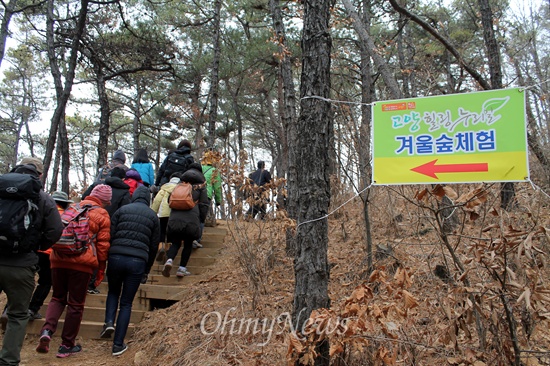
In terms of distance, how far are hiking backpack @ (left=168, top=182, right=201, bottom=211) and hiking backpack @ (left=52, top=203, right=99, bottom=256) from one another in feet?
4.86

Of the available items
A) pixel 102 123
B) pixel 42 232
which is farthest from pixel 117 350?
pixel 102 123

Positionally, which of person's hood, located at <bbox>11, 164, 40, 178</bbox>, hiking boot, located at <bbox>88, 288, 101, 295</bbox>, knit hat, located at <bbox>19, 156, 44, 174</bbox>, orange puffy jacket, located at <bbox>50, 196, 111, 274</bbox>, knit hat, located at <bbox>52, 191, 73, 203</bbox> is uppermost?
knit hat, located at <bbox>19, 156, 44, 174</bbox>

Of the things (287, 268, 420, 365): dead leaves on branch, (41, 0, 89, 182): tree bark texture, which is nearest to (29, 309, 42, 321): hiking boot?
(41, 0, 89, 182): tree bark texture

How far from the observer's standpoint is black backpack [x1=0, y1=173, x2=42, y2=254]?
3365 mm

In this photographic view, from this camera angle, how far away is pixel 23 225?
3.45 metres

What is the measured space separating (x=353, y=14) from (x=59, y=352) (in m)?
6.73

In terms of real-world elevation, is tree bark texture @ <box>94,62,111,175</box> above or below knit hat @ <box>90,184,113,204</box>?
above

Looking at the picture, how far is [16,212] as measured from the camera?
3.42 metres

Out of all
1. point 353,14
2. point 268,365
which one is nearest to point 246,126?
point 353,14

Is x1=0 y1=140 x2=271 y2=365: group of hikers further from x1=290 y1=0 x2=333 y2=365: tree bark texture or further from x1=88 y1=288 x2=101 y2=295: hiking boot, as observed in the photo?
x1=290 y1=0 x2=333 y2=365: tree bark texture

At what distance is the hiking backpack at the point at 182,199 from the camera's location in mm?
5719

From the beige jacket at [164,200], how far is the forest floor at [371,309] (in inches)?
50.4

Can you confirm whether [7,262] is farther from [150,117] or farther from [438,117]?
[150,117]

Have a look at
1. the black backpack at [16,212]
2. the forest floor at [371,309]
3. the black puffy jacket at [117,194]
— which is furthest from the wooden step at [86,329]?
the black backpack at [16,212]
